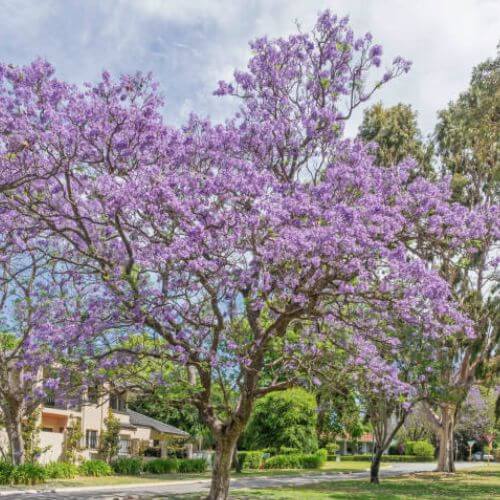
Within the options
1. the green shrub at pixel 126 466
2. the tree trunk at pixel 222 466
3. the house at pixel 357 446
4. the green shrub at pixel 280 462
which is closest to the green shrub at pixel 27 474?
the green shrub at pixel 126 466

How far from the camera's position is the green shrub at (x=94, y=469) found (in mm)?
31734

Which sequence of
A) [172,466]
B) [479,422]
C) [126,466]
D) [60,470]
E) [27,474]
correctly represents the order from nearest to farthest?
1. [27,474]
2. [60,470]
3. [126,466]
4. [172,466]
5. [479,422]

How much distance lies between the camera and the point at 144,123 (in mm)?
14336

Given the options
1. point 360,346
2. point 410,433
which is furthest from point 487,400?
point 360,346

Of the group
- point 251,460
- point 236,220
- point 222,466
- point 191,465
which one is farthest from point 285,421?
point 236,220

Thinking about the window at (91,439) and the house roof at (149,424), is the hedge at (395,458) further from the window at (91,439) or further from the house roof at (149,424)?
the window at (91,439)

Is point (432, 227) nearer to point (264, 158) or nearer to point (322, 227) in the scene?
point (322, 227)

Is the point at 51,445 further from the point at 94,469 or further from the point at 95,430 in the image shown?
the point at 95,430

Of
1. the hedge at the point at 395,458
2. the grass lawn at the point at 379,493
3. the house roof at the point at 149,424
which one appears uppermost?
the house roof at the point at 149,424

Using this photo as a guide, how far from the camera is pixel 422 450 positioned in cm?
6988

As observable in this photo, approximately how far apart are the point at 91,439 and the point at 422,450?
41.5 meters

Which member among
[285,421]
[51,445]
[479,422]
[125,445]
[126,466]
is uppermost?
[285,421]

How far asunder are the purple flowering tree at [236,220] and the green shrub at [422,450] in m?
57.4

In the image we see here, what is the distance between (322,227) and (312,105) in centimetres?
433
